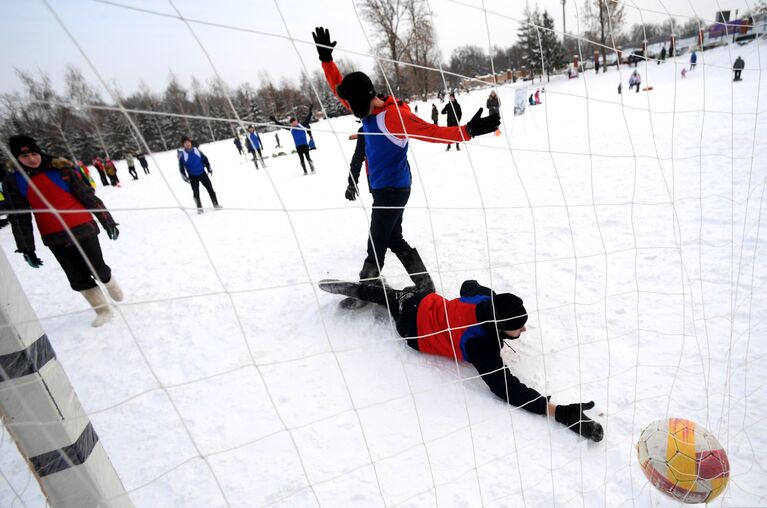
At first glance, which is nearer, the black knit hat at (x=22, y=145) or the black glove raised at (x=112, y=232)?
the black knit hat at (x=22, y=145)

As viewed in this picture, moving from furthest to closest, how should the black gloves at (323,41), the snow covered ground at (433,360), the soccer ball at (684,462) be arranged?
the black gloves at (323,41), the snow covered ground at (433,360), the soccer ball at (684,462)

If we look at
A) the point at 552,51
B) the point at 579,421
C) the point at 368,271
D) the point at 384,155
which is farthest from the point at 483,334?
the point at 552,51

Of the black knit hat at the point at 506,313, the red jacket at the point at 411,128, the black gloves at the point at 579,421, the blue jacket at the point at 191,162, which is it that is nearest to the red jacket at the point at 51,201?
the red jacket at the point at 411,128

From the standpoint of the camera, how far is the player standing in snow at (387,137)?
7.34ft

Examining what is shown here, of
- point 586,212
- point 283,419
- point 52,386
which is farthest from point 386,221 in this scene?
point 586,212

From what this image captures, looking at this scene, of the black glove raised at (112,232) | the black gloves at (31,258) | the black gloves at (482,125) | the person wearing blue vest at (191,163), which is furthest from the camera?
the person wearing blue vest at (191,163)

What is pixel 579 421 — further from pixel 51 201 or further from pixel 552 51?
pixel 552 51

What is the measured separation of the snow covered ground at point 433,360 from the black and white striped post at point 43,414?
11 cm

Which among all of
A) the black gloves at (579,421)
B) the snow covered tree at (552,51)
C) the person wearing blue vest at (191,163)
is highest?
the snow covered tree at (552,51)

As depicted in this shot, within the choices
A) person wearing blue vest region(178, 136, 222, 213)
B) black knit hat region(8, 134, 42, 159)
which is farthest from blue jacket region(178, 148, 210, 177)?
black knit hat region(8, 134, 42, 159)

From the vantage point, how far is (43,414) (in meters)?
1.12

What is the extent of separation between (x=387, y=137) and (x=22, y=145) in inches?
91.8

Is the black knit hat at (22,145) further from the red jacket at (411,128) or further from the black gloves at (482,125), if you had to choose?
the black gloves at (482,125)

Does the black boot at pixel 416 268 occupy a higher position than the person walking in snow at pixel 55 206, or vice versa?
the person walking in snow at pixel 55 206
